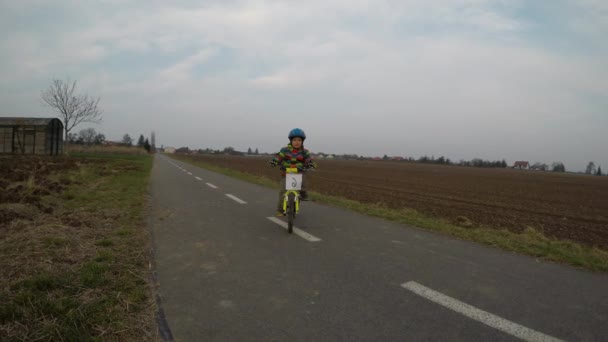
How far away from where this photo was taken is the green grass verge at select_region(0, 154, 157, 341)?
2311 millimetres

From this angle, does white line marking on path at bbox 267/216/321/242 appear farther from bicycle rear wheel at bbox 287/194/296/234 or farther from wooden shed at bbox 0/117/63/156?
wooden shed at bbox 0/117/63/156

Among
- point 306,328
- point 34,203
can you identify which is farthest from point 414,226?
point 34,203

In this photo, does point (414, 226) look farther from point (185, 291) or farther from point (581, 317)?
point (185, 291)

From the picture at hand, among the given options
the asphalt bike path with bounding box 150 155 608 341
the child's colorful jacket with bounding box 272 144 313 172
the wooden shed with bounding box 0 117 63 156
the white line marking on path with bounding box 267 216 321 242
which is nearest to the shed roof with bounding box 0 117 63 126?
the wooden shed with bounding box 0 117 63 156

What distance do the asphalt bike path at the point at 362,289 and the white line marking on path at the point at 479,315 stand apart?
0.4 inches

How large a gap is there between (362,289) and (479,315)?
110cm

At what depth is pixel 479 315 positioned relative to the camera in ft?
8.93

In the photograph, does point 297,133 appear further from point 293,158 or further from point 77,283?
point 77,283

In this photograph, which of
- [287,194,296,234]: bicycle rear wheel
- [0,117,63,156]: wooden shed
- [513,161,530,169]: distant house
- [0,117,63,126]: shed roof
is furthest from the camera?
[513,161,530,169]: distant house

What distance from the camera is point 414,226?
6.55 metres

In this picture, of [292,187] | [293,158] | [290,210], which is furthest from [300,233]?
[293,158]

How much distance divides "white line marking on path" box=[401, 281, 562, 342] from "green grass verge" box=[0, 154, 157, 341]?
8.52ft

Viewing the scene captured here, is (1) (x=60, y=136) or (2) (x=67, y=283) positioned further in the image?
(1) (x=60, y=136)

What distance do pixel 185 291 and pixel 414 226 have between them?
5046 mm
